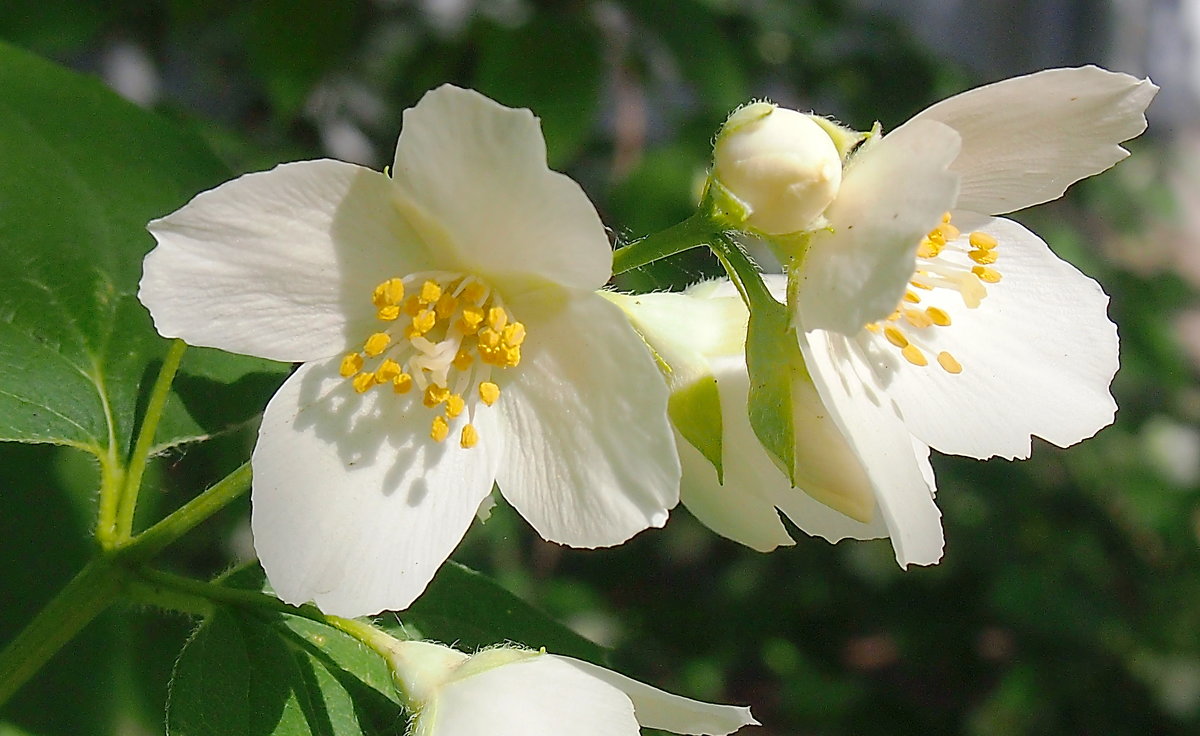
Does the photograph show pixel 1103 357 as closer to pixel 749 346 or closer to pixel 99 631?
pixel 749 346

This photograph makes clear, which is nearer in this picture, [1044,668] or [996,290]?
[996,290]

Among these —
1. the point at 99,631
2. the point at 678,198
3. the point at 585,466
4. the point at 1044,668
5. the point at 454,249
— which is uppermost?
the point at 454,249

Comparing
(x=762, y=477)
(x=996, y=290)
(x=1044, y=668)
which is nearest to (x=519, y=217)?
(x=762, y=477)

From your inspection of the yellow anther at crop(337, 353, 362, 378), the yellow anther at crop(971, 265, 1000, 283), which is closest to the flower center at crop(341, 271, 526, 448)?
the yellow anther at crop(337, 353, 362, 378)

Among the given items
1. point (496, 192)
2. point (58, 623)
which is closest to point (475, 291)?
point (496, 192)

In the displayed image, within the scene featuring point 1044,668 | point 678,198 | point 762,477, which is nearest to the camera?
point 762,477

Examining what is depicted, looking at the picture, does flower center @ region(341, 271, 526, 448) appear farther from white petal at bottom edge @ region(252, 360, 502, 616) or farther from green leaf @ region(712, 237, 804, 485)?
green leaf @ region(712, 237, 804, 485)

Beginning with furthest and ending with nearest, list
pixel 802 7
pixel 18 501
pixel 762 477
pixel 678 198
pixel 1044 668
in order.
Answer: pixel 802 7
pixel 1044 668
pixel 678 198
pixel 18 501
pixel 762 477
